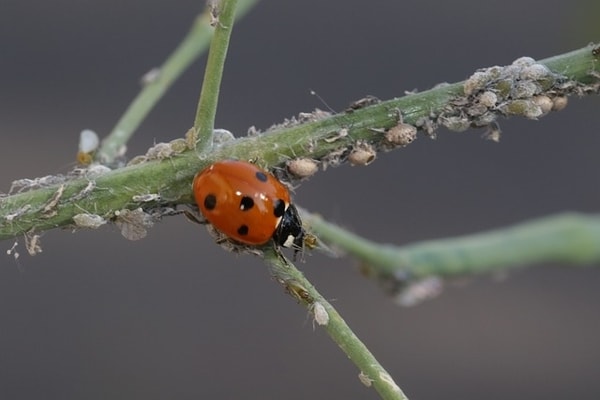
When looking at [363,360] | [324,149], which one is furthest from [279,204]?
[363,360]

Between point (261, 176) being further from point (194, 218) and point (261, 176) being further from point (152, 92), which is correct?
point (152, 92)

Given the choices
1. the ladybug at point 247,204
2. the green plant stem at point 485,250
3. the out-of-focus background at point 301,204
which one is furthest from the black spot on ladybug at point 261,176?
the out-of-focus background at point 301,204

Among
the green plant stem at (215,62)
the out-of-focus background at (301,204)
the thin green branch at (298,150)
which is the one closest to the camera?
the green plant stem at (215,62)

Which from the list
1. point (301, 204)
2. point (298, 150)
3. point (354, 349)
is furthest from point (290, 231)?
point (301, 204)

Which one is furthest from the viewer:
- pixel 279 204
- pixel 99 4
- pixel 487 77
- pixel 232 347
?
pixel 99 4

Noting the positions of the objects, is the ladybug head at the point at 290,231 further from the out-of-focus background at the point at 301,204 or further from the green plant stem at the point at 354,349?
the out-of-focus background at the point at 301,204

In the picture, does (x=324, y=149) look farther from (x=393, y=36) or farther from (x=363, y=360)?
(x=393, y=36)
